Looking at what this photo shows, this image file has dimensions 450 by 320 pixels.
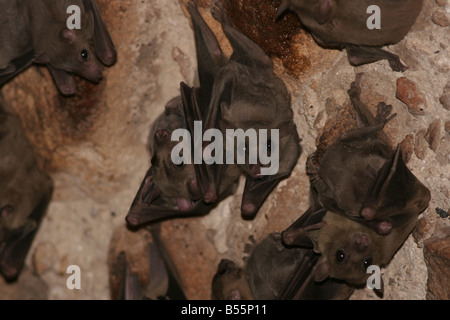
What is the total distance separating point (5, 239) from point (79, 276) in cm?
76

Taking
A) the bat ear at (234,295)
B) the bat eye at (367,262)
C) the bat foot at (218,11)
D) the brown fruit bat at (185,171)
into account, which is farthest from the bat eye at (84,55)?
the bat eye at (367,262)

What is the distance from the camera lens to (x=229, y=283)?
17.5 feet

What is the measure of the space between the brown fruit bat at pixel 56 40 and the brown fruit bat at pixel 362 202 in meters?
1.93

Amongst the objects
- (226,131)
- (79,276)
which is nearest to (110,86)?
(226,131)

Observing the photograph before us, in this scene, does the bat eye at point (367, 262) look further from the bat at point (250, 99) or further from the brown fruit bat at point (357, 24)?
the brown fruit bat at point (357, 24)

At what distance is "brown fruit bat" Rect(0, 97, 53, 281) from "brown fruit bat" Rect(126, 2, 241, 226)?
99 centimetres

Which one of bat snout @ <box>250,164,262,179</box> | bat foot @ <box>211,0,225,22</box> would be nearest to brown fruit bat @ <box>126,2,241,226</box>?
bat foot @ <box>211,0,225,22</box>

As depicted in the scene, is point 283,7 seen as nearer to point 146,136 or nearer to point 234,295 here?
point 146,136

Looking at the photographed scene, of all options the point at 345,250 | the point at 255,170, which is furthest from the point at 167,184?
the point at 345,250

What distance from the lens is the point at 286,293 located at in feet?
15.8

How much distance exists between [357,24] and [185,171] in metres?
1.69

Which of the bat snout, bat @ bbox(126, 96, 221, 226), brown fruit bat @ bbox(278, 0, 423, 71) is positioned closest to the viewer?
brown fruit bat @ bbox(278, 0, 423, 71)

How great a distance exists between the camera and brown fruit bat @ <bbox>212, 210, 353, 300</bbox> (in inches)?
189

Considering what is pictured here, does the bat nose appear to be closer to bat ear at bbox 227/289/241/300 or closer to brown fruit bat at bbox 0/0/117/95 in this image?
bat ear at bbox 227/289/241/300
